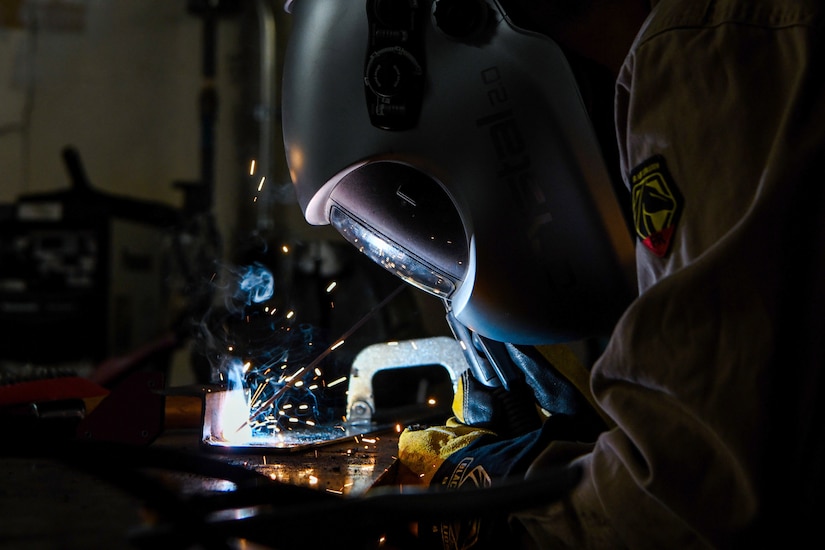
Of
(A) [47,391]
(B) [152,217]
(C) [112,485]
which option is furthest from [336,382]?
(B) [152,217]

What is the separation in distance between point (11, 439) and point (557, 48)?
65cm

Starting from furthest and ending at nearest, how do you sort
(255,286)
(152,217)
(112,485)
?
(152,217)
(255,286)
(112,485)

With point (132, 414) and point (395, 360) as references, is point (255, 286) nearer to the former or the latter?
point (395, 360)

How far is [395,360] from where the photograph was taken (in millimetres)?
1285

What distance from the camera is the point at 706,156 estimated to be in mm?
615

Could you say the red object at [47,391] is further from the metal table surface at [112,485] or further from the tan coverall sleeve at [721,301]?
the tan coverall sleeve at [721,301]

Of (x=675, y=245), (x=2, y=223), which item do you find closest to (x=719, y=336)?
(x=675, y=245)

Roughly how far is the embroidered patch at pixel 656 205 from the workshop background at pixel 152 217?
42 cm

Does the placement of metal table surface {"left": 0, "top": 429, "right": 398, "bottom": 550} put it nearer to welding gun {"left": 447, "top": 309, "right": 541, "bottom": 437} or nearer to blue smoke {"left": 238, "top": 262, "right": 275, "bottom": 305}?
welding gun {"left": 447, "top": 309, "right": 541, "bottom": 437}

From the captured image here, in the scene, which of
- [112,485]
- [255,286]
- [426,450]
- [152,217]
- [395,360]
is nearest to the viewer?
[112,485]

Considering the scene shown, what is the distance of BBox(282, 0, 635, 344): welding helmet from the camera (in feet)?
2.67

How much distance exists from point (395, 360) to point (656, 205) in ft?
2.35

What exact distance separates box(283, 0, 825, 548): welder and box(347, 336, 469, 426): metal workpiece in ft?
0.41

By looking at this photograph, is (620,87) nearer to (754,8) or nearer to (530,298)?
(754,8)
